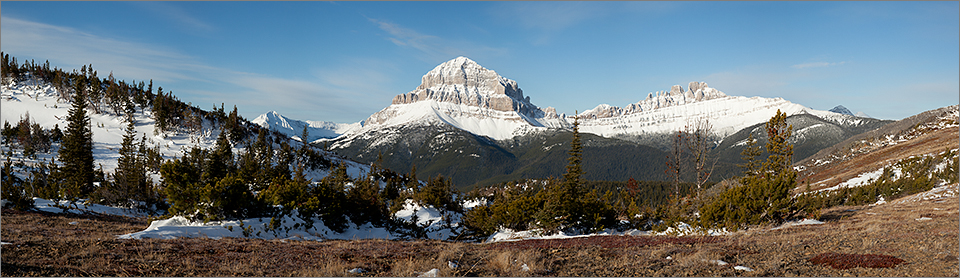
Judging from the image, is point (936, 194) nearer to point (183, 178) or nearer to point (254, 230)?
point (254, 230)

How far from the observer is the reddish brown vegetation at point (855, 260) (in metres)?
8.92

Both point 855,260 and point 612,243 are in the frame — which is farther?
point 612,243

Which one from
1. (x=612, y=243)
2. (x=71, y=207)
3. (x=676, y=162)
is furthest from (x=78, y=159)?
(x=676, y=162)

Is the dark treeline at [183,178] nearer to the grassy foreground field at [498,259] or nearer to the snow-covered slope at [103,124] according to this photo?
the snow-covered slope at [103,124]

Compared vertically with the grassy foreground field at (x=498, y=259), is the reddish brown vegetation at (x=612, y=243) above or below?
below

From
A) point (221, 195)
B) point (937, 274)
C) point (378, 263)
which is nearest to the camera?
point (937, 274)

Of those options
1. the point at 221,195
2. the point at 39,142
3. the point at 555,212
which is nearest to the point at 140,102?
the point at 39,142

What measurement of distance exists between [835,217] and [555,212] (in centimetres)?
1506

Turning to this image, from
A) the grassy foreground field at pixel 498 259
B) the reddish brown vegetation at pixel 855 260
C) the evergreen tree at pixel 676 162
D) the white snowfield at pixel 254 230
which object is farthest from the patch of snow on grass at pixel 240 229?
the evergreen tree at pixel 676 162

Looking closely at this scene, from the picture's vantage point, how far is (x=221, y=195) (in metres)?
19.0

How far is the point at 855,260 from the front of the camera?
932cm

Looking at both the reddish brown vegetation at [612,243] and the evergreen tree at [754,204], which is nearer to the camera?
the reddish brown vegetation at [612,243]

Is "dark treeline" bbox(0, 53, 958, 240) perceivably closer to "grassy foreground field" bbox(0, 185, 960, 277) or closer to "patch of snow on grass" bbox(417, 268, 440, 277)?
"grassy foreground field" bbox(0, 185, 960, 277)

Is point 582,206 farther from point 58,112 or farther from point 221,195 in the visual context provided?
point 58,112
